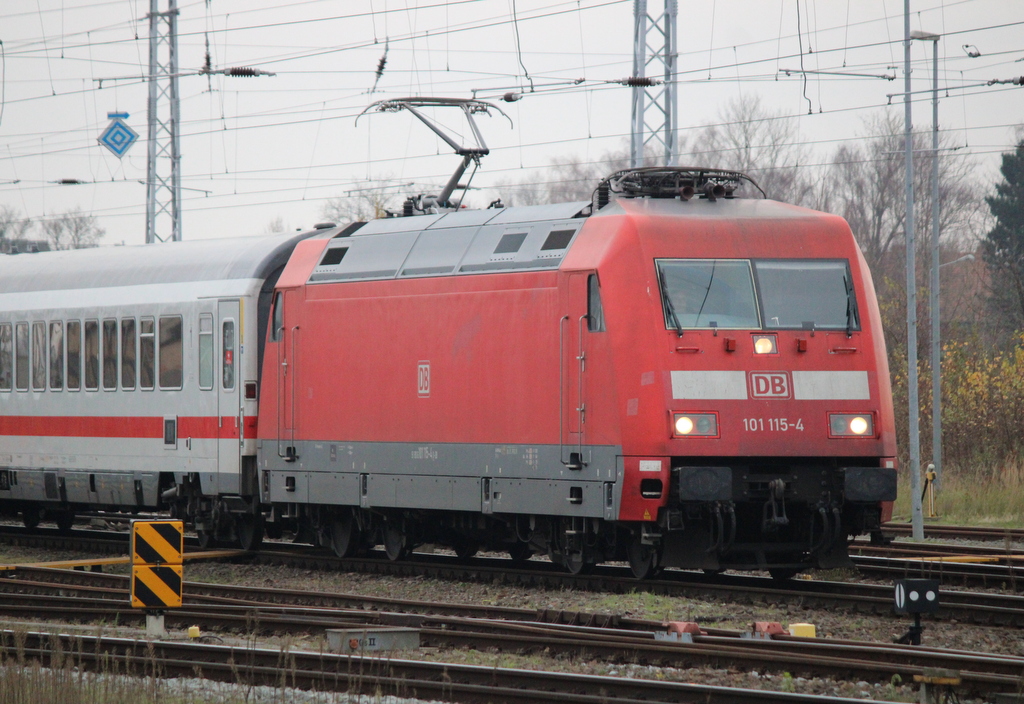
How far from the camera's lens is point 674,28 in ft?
87.5

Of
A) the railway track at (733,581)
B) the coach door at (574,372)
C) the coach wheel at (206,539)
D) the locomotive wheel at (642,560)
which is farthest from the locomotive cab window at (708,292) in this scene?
the coach wheel at (206,539)

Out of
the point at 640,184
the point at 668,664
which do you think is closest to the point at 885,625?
the point at 668,664

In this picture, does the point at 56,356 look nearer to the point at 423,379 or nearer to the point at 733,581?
the point at 423,379

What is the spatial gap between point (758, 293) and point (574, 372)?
1.87 m

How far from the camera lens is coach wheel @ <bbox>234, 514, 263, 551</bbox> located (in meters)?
17.2

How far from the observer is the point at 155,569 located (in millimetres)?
10633

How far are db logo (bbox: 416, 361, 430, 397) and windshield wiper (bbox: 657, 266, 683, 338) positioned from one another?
3.14m

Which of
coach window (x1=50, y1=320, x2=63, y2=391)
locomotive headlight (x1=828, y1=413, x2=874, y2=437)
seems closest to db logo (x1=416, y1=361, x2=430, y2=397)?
locomotive headlight (x1=828, y1=413, x2=874, y2=437)

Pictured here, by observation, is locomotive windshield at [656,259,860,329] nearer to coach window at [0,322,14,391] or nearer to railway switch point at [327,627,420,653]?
railway switch point at [327,627,420,653]

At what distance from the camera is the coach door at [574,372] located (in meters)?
12.9

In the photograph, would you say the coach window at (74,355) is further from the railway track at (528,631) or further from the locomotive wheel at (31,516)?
the railway track at (528,631)

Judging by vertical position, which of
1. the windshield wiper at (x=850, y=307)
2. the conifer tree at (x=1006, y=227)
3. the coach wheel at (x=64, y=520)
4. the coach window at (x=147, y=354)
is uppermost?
the conifer tree at (x=1006, y=227)

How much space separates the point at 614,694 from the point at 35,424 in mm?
13352

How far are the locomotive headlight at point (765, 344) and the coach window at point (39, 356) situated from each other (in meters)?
11.1
